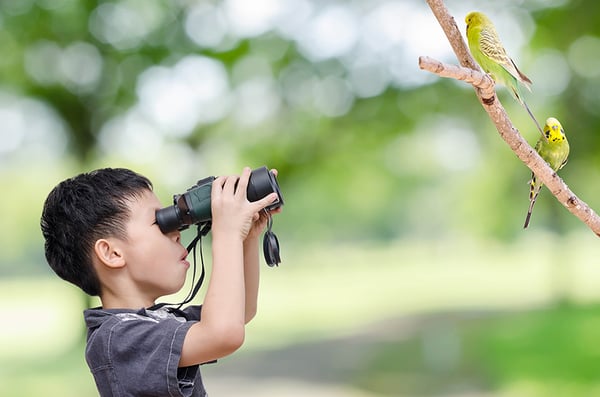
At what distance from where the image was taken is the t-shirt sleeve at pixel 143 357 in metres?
1.21

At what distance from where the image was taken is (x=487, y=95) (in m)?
1.14

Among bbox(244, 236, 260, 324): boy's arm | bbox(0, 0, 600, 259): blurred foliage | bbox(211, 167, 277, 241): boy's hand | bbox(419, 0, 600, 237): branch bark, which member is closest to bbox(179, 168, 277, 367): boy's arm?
bbox(211, 167, 277, 241): boy's hand

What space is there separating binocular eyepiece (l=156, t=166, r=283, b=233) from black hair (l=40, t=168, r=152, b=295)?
8cm

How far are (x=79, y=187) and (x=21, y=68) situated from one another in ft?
17.8

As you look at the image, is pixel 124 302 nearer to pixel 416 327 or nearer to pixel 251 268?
pixel 251 268

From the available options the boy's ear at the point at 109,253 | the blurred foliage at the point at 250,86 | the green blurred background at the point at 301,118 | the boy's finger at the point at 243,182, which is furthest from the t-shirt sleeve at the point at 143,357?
the blurred foliage at the point at 250,86

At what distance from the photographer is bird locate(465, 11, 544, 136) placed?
1.29 meters

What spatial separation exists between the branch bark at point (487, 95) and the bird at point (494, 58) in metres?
0.09

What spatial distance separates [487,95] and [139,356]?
0.69 metres

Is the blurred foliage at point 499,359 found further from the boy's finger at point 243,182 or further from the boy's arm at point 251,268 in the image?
the boy's finger at point 243,182

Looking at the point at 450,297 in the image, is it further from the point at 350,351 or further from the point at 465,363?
the point at 465,363

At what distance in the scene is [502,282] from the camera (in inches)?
625

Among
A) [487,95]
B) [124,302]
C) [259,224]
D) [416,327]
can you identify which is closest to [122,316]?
[124,302]

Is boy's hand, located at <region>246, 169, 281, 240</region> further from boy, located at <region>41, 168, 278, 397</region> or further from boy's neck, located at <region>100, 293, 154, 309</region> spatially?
boy's neck, located at <region>100, 293, 154, 309</region>
